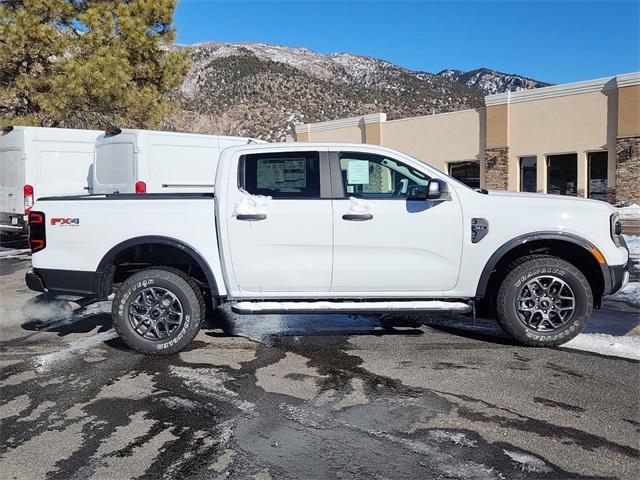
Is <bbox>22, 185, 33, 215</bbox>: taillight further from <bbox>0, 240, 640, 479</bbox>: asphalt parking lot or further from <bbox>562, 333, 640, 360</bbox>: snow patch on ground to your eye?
<bbox>562, 333, 640, 360</bbox>: snow patch on ground

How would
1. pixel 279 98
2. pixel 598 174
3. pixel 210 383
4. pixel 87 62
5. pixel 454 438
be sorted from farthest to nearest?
pixel 279 98
pixel 598 174
pixel 87 62
pixel 210 383
pixel 454 438

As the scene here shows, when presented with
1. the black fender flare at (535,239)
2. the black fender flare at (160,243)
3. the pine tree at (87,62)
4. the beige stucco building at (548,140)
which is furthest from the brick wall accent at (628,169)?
the black fender flare at (160,243)

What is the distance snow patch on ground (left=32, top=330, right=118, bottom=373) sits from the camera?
5195mm

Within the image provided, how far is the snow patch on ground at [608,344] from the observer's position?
17.1ft

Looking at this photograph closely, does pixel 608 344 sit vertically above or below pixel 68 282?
below

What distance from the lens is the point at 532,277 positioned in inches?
207

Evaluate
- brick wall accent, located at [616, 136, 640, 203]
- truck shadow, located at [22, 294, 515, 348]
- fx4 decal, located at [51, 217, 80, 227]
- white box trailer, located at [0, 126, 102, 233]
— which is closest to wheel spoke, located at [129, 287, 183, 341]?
truck shadow, located at [22, 294, 515, 348]

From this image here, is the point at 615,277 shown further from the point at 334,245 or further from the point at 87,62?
the point at 87,62

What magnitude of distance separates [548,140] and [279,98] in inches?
1662

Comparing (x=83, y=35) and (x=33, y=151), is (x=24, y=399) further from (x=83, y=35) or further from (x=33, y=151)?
(x=83, y=35)

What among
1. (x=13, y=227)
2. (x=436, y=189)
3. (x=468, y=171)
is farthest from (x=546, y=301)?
(x=468, y=171)

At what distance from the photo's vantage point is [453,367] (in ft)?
16.1

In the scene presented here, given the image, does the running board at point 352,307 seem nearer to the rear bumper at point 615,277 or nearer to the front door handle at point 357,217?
the front door handle at point 357,217

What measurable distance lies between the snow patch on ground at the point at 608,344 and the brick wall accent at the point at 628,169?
19223 millimetres
